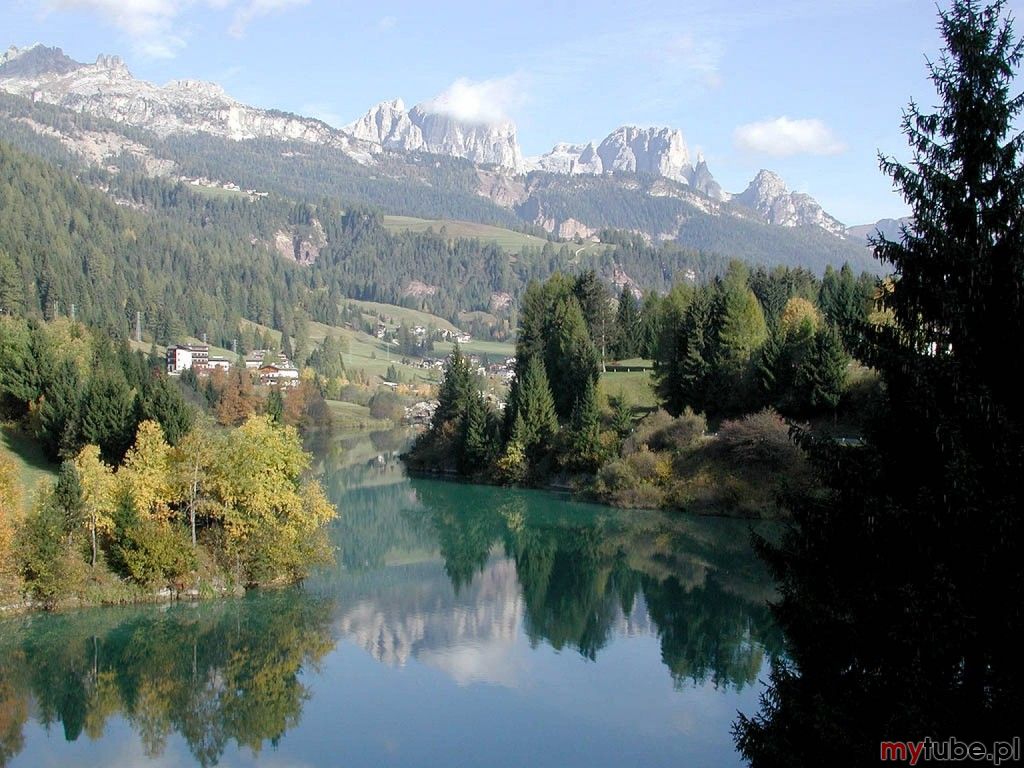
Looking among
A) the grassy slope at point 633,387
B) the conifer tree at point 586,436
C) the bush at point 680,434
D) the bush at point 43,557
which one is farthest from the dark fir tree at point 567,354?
the bush at point 43,557

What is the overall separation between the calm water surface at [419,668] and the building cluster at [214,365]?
84313mm

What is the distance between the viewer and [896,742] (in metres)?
11.2

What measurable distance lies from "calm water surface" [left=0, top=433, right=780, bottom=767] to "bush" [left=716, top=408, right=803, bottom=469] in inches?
396

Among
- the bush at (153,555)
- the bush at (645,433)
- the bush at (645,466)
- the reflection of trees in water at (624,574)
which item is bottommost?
the reflection of trees in water at (624,574)

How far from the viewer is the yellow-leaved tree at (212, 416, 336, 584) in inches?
1430

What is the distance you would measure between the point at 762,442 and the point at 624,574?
640 inches

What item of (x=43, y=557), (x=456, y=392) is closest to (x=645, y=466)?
(x=456, y=392)

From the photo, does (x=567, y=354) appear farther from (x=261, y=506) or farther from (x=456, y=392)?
(x=261, y=506)

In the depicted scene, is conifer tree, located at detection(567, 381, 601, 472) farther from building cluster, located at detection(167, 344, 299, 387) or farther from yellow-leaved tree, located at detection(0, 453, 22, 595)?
building cluster, located at detection(167, 344, 299, 387)

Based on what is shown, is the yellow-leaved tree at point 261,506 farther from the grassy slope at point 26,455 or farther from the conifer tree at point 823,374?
the conifer tree at point 823,374

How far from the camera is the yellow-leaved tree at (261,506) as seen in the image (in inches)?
1430

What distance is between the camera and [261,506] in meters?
36.1

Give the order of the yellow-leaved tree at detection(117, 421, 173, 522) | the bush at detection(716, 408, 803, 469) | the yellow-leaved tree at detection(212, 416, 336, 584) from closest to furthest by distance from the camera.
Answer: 1. the yellow-leaved tree at detection(117, 421, 173, 522)
2. the yellow-leaved tree at detection(212, 416, 336, 584)
3. the bush at detection(716, 408, 803, 469)

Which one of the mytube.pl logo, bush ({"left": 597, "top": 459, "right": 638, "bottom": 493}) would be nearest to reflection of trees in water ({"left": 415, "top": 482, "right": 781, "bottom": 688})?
bush ({"left": 597, "top": 459, "right": 638, "bottom": 493})
